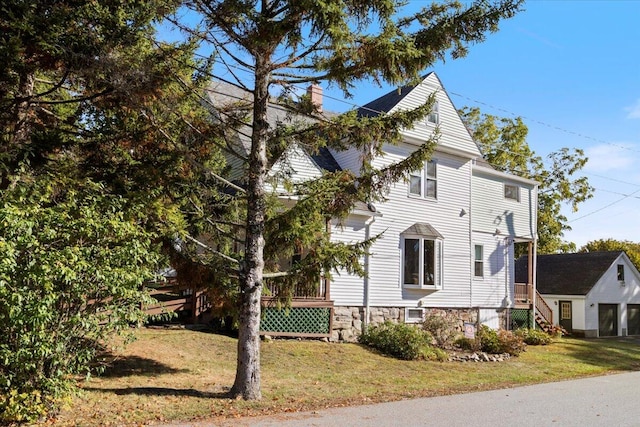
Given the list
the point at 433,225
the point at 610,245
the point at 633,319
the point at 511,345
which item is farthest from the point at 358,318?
the point at 610,245

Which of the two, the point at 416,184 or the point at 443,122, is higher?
the point at 443,122

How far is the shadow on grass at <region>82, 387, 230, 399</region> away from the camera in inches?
344

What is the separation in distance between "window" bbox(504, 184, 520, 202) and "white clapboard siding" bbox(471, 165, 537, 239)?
0.52ft

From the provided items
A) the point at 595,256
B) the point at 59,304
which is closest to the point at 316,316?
the point at 59,304

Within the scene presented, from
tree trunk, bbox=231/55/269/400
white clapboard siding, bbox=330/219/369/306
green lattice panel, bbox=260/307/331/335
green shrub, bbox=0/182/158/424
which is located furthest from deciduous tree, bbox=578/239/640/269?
green shrub, bbox=0/182/158/424

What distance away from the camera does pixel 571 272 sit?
29.1 meters

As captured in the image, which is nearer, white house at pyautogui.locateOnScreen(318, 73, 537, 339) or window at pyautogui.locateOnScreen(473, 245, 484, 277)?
white house at pyautogui.locateOnScreen(318, 73, 537, 339)

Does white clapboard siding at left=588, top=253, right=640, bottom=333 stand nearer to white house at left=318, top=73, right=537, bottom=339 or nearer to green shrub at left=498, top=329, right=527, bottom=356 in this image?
white house at left=318, top=73, right=537, bottom=339

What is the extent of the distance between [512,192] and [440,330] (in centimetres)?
912

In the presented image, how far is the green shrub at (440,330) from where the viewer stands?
1700 centimetres

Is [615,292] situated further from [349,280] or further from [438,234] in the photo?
[349,280]

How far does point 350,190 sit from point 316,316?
6.95m

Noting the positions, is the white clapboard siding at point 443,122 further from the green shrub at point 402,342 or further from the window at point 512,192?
the green shrub at point 402,342

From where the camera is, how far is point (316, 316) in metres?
15.6
